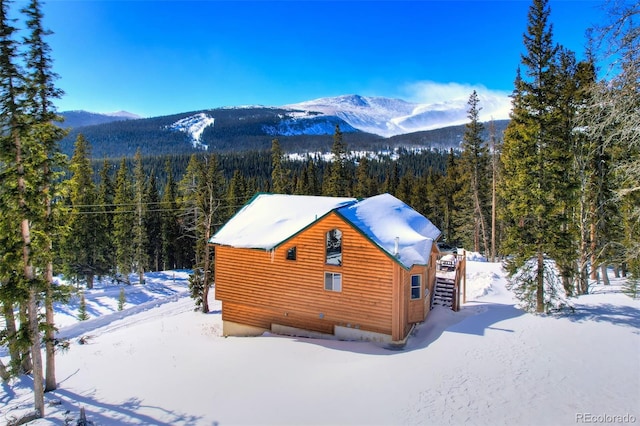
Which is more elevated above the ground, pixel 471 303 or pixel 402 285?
pixel 402 285

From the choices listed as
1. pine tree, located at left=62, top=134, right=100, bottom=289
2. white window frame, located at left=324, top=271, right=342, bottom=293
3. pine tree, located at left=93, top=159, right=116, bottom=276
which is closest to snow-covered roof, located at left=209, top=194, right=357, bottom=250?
white window frame, located at left=324, top=271, right=342, bottom=293

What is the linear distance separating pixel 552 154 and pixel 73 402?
21.0 metres

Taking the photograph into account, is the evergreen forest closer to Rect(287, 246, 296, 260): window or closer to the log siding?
the log siding

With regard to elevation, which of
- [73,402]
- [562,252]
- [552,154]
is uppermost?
[552,154]

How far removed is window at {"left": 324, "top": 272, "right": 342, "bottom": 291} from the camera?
59.5 ft

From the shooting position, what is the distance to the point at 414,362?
45.1 feet

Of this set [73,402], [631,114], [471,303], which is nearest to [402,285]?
[471,303]

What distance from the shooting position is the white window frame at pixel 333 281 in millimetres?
18109

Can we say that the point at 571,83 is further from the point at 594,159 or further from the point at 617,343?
the point at 617,343

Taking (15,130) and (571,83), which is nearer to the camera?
(15,130)

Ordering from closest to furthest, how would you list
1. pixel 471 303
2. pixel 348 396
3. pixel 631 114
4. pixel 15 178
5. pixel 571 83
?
1. pixel 631 114
2. pixel 348 396
3. pixel 15 178
4. pixel 571 83
5. pixel 471 303

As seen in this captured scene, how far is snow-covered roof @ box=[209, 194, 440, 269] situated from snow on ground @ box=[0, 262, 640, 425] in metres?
4.07

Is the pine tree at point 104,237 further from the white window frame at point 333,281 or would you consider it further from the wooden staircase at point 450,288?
the wooden staircase at point 450,288

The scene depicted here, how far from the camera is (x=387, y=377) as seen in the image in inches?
504
